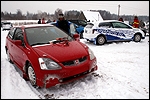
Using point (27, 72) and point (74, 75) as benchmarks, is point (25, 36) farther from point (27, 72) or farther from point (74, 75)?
point (74, 75)

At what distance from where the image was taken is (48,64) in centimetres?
310

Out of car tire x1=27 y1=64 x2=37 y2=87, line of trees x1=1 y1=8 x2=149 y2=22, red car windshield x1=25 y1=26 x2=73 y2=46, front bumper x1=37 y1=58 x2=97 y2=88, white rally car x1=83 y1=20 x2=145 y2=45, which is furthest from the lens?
line of trees x1=1 y1=8 x2=149 y2=22

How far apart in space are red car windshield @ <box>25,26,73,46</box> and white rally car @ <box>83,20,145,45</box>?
4.40m

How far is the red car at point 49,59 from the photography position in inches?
121

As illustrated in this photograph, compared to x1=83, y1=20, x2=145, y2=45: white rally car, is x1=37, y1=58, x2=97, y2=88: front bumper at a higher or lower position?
lower

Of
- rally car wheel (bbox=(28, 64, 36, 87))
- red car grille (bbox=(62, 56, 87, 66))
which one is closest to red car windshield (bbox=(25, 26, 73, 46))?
rally car wheel (bbox=(28, 64, 36, 87))

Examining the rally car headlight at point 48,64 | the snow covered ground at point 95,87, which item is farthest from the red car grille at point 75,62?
the snow covered ground at point 95,87

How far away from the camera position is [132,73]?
414cm

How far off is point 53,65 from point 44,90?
70 cm

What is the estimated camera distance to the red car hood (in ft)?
10.5

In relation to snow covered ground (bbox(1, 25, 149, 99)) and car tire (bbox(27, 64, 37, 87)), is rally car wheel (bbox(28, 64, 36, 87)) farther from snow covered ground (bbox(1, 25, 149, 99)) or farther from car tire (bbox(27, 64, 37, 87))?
snow covered ground (bbox(1, 25, 149, 99))

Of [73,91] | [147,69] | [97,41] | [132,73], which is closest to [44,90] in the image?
[73,91]

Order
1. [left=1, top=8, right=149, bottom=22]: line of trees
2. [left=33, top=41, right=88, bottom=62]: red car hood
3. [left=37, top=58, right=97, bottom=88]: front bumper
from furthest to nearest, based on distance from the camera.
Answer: [left=1, top=8, right=149, bottom=22]: line of trees < [left=33, top=41, right=88, bottom=62]: red car hood < [left=37, top=58, right=97, bottom=88]: front bumper

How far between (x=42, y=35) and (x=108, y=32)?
5.50 m
